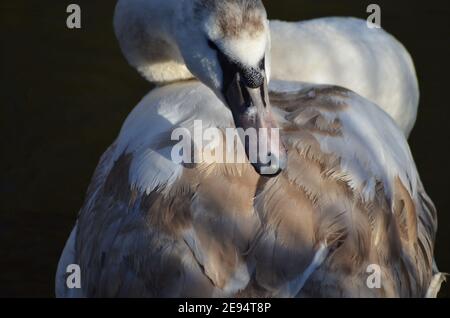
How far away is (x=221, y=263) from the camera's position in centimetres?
273

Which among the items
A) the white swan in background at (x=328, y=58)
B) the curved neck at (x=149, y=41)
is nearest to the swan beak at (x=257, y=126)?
the curved neck at (x=149, y=41)

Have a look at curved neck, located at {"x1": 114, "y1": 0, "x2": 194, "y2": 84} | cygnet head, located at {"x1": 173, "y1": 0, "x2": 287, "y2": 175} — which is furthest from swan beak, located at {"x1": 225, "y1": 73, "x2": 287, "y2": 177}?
curved neck, located at {"x1": 114, "y1": 0, "x2": 194, "y2": 84}

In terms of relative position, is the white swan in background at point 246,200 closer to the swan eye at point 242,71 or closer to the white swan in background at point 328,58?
the swan eye at point 242,71

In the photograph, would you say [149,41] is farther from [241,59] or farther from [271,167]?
[271,167]

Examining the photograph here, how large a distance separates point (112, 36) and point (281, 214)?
9.15 ft

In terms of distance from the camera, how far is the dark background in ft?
14.4

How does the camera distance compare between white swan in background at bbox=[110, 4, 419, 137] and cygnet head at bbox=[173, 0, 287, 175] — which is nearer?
cygnet head at bbox=[173, 0, 287, 175]

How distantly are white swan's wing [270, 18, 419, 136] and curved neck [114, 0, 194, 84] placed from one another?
41 cm

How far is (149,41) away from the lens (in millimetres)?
3549

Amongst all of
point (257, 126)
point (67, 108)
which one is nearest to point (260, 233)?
point (257, 126)

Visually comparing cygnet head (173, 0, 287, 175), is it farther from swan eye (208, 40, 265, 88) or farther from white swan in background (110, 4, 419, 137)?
white swan in background (110, 4, 419, 137)

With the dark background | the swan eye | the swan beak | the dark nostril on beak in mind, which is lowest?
the dark background

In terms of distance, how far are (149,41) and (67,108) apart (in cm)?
156

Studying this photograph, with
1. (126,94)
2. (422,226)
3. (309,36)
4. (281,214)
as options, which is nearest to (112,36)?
(126,94)
